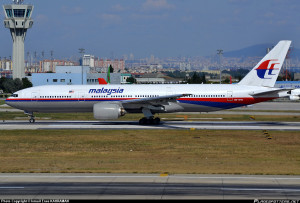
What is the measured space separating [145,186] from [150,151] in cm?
1143

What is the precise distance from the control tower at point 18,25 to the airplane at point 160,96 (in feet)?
421

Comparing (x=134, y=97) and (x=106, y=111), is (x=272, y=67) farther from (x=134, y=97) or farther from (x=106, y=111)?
(x=106, y=111)

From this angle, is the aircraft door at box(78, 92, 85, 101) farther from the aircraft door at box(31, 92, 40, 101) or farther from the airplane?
the aircraft door at box(31, 92, 40, 101)

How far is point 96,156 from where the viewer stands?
96.5 ft

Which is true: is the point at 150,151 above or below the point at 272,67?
below

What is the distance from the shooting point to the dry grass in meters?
25.1

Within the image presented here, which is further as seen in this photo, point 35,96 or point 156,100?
point 35,96

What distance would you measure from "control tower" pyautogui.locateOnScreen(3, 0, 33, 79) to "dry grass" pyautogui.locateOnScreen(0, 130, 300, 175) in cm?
13592

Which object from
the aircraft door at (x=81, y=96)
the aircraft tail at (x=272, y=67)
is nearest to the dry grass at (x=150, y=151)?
the aircraft door at (x=81, y=96)

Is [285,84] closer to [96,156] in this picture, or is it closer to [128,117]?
[128,117]

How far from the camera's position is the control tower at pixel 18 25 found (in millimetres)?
168125

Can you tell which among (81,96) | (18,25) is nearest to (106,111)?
(81,96)

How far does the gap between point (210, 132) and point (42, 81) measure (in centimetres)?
10172

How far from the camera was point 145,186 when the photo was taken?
19844 mm
